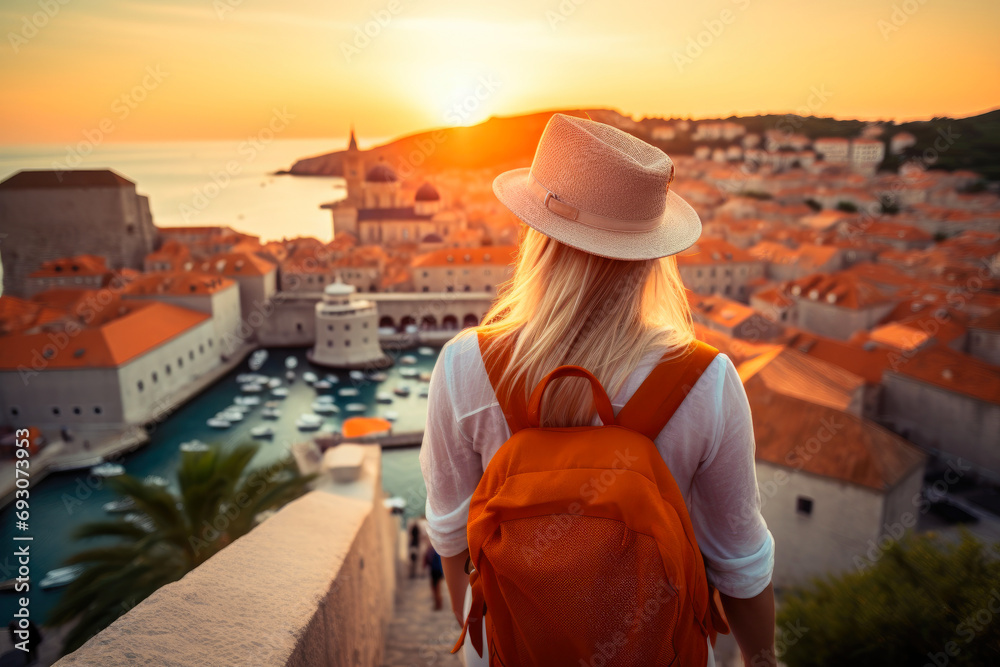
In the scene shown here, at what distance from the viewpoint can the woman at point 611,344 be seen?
0.90 m

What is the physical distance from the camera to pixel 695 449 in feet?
3.01

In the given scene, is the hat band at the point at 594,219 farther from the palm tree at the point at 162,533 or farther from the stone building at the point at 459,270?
the stone building at the point at 459,270

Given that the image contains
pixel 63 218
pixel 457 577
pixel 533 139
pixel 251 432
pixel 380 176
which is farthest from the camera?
pixel 533 139

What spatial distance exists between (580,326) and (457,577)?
0.63m

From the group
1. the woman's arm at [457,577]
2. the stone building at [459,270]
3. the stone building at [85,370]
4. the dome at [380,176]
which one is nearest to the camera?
the woman's arm at [457,577]

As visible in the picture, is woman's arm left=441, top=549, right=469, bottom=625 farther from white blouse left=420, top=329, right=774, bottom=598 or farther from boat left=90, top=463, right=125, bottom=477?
boat left=90, top=463, right=125, bottom=477

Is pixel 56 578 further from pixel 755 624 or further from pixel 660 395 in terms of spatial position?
pixel 660 395

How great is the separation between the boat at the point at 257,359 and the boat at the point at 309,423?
526 centimetres

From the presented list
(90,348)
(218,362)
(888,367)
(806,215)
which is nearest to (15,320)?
(90,348)

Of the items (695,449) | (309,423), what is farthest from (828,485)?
(309,423)

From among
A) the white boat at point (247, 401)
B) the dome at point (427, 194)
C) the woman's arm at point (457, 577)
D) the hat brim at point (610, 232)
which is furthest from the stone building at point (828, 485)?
the dome at point (427, 194)

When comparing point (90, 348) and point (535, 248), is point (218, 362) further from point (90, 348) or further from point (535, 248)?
point (535, 248)

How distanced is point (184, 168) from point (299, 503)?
6725 centimetres

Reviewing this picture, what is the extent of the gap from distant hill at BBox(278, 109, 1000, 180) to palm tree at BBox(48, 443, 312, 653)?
154ft
